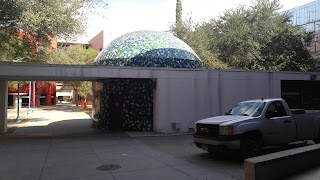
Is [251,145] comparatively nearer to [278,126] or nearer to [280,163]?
[278,126]

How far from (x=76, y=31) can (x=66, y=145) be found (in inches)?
293

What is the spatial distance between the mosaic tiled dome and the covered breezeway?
2035 millimetres

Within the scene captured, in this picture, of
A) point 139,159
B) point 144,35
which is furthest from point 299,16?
point 139,159

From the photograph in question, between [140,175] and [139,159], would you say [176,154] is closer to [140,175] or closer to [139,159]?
[139,159]

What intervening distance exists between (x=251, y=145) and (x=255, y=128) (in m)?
0.50

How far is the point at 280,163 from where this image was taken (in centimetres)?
654

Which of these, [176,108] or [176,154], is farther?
Answer: [176,108]

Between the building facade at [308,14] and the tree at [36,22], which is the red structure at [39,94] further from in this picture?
the building facade at [308,14]

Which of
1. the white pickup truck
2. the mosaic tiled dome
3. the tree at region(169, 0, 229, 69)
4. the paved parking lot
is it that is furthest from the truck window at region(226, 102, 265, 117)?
the tree at region(169, 0, 229, 69)

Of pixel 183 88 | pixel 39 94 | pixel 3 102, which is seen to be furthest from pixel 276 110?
pixel 39 94

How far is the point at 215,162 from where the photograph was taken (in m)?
8.53

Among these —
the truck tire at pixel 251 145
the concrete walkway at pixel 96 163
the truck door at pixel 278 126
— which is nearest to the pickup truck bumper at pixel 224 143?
the truck tire at pixel 251 145

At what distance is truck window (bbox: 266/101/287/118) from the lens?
9342 millimetres

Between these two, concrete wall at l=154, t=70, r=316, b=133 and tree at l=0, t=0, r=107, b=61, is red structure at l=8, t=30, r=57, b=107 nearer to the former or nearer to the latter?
tree at l=0, t=0, r=107, b=61
